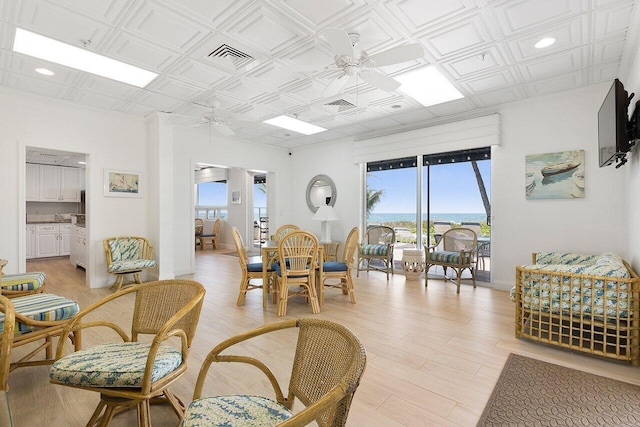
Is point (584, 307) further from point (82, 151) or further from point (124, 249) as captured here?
point (82, 151)

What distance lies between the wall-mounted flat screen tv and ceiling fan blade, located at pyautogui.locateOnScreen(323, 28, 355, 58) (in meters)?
2.14

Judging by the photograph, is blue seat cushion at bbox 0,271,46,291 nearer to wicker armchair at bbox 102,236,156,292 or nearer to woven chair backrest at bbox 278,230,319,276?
wicker armchair at bbox 102,236,156,292

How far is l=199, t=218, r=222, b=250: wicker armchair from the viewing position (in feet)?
31.4

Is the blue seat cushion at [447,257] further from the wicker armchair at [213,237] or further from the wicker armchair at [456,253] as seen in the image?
the wicker armchair at [213,237]

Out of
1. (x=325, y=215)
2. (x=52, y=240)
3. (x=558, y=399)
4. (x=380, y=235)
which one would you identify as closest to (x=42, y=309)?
(x=558, y=399)

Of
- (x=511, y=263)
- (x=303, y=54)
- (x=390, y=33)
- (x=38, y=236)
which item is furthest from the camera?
(x=38, y=236)

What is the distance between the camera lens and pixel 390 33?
283 cm

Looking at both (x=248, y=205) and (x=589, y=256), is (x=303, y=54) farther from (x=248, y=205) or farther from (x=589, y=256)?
(x=248, y=205)

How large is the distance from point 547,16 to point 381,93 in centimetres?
198

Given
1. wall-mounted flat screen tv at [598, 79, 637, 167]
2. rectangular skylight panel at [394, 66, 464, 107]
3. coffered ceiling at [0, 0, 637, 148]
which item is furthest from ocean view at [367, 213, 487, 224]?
wall-mounted flat screen tv at [598, 79, 637, 167]

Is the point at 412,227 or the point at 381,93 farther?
the point at 412,227

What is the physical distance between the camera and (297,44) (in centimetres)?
301

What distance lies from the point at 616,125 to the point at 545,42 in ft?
3.59

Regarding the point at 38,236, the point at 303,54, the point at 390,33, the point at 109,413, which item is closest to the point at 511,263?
the point at 390,33
